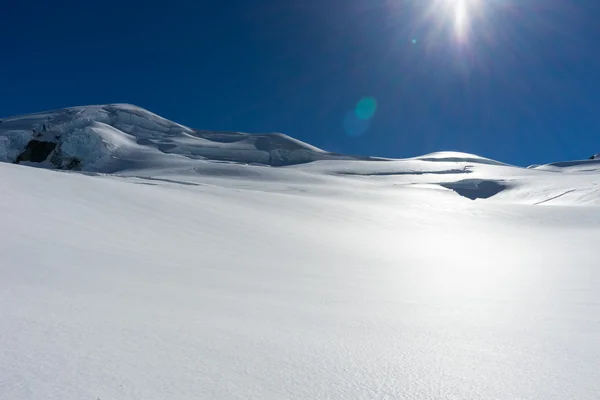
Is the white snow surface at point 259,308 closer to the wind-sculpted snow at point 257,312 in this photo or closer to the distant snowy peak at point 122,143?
the wind-sculpted snow at point 257,312

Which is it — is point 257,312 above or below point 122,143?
below

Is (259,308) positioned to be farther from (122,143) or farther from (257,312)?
(122,143)

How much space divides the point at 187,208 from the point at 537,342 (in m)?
10.5

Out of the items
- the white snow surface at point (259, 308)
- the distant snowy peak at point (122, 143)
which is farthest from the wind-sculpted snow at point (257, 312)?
the distant snowy peak at point (122, 143)

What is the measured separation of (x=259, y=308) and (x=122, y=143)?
2754 inches

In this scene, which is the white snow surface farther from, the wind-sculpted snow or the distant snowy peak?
the distant snowy peak

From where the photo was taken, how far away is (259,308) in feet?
13.1

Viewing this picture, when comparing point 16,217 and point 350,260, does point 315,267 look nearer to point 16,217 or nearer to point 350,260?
point 350,260

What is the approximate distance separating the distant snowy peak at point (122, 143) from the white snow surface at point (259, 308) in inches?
1793

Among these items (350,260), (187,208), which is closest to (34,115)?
(187,208)

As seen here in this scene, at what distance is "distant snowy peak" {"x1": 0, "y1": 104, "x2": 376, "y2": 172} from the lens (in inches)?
2413

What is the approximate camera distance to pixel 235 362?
2.52 m

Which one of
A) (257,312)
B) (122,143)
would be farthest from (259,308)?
(122,143)

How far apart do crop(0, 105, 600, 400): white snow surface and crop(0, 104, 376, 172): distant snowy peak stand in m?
45.5
